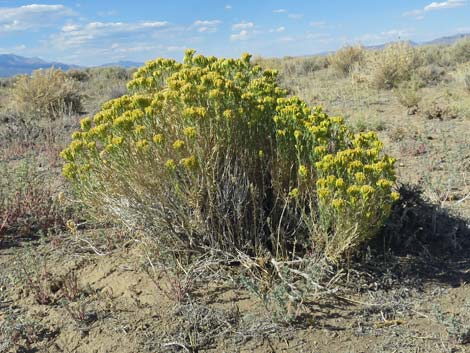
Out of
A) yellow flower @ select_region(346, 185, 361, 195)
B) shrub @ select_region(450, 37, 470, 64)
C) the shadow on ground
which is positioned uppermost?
shrub @ select_region(450, 37, 470, 64)

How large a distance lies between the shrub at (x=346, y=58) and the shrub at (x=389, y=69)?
465 cm

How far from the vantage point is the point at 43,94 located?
38.2 feet

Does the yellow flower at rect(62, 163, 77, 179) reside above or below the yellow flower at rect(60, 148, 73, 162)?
below

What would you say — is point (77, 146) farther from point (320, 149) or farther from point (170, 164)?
point (320, 149)

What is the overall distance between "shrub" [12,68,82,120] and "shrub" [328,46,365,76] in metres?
10.5

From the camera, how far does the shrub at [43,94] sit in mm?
11500

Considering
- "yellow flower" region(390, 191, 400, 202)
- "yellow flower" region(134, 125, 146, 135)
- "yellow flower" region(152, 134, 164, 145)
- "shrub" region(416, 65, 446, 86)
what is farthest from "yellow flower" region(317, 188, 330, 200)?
"shrub" region(416, 65, 446, 86)

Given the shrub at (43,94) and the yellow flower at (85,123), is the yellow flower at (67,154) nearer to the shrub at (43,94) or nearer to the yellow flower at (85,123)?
the yellow flower at (85,123)

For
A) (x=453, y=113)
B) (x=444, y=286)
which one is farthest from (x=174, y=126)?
(x=453, y=113)

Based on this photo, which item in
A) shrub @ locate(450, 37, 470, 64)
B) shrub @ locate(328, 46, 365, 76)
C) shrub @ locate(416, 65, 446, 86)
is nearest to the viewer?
shrub @ locate(416, 65, 446, 86)

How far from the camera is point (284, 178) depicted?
3.47 metres

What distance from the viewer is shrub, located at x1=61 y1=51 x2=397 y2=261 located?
2885 millimetres

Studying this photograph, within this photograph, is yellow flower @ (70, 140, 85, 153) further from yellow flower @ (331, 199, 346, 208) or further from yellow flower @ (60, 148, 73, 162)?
yellow flower @ (331, 199, 346, 208)

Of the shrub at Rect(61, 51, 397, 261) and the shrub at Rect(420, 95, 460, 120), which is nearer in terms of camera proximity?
the shrub at Rect(61, 51, 397, 261)
